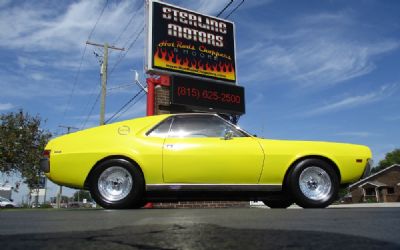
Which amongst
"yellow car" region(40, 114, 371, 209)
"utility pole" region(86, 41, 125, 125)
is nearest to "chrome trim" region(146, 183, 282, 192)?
"yellow car" region(40, 114, 371, 209)

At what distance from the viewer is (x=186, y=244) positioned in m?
2.14

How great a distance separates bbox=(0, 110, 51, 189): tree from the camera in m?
29.7

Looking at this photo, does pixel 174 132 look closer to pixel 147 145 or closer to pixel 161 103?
pixel 147 145

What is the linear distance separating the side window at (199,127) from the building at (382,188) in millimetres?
44251

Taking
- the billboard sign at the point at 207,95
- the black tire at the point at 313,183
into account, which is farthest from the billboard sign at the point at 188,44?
the black tire at the point at 313,183

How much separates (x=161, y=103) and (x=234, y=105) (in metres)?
2.92

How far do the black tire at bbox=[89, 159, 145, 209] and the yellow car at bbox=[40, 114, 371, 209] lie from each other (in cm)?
1

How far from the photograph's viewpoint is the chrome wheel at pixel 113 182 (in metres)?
5.72

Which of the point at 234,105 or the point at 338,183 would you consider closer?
the point at 338,183

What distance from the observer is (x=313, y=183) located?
19.6 ft

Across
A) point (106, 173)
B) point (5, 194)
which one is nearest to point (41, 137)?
point (106, 173)

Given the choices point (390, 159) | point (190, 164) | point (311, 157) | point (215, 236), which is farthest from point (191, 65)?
point (390, 159)

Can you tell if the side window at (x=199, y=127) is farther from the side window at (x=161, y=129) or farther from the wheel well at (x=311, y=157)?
the wheel well at (x=311, y=157)

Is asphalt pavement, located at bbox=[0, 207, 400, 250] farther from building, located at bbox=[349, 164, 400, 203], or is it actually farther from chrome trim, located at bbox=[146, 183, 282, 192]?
building, located at bbox=[349, 164, 400, 203]
